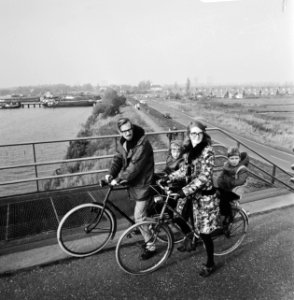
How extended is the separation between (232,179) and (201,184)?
563 mm

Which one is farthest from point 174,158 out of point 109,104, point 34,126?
point 34,126

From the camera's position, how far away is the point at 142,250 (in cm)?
270

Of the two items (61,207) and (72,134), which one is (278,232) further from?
(72,134)

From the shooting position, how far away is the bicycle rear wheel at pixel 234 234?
2814mm

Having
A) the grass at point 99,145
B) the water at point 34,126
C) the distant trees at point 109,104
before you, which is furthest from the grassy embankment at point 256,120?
the water at point 34,126

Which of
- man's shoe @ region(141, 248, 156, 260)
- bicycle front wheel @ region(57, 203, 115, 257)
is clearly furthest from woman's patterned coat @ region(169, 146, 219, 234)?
bicycle front wheel @ region(57, 203, 115, 257)

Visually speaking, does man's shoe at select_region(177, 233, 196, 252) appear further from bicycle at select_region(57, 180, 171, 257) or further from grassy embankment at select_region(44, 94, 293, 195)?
grassy embankment at select_region(44, 94, 293, 195)

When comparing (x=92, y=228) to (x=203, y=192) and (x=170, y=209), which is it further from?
(x=203, y=192)

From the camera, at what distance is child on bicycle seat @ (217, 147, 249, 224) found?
8.72ft

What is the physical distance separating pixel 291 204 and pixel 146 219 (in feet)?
8.31

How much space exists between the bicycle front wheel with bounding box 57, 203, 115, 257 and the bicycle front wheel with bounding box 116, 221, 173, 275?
238 mm

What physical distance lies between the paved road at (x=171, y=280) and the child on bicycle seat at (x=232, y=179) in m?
0.52

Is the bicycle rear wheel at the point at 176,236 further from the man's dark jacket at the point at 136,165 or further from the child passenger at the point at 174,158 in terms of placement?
the child passenger at the point at 174,158

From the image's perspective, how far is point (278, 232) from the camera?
3289 millimetres
